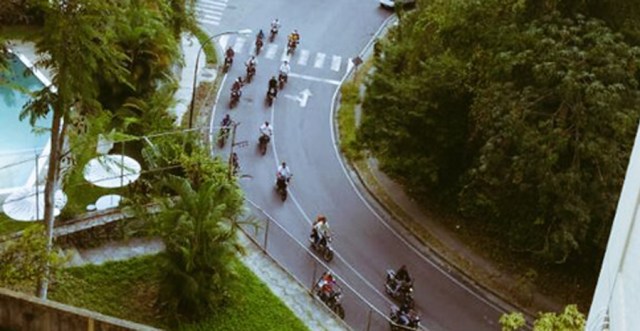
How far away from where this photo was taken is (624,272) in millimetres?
10406

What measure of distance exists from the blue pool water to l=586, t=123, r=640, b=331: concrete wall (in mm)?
24267

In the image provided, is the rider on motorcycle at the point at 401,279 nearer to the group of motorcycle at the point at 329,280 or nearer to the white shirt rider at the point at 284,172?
the group of motorcycle at the point at 329,280

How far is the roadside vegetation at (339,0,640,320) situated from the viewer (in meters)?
31.8

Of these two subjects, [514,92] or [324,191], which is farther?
[324,191]

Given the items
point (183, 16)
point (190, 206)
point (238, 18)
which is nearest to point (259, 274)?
point (190, 206)

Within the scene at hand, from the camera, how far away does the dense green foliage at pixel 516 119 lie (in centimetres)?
3175

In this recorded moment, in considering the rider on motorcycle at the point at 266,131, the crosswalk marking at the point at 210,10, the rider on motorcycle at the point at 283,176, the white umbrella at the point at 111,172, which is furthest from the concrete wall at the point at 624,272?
the crosswalk marking at the point at 210,10

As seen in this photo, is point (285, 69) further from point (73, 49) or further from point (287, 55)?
point (73, 49)

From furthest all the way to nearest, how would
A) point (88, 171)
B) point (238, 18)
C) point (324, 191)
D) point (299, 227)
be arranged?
point (238, 18) → point (324, 191) → point (299, 227) → point (88, 171)

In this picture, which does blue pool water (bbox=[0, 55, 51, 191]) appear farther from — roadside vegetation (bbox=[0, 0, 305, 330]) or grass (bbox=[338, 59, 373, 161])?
grass (bbox=[338, 59, 373, 161])

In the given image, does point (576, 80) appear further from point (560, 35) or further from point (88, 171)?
point (88, 171)

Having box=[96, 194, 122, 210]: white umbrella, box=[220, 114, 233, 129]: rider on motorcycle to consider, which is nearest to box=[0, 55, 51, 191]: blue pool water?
box=[96, 194, 122, 210]: white umbrella

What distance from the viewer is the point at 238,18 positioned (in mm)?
53219

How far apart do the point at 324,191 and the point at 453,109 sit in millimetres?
6100
